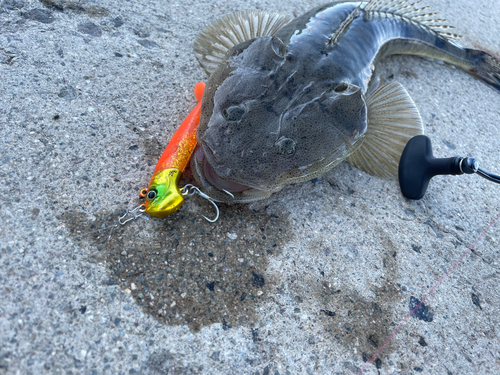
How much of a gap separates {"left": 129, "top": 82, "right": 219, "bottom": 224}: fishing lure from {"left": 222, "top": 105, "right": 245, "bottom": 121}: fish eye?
284mm

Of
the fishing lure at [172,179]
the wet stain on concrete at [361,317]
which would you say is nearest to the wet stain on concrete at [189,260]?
the fishing lure at [172,179]

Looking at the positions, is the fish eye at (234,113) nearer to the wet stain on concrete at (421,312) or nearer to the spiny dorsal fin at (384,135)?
the spiny dorsal fin at (384,135)

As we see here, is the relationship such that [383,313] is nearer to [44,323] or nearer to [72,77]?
[44,323]

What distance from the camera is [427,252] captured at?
2348 millimetres

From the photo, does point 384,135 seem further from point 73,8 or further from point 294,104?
point 73,8

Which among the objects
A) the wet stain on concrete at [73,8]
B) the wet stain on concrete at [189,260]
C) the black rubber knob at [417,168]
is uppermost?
the black rubber knob at [417,168]

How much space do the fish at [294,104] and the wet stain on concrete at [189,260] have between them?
214 millimetres

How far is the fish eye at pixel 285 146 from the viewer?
1899mm

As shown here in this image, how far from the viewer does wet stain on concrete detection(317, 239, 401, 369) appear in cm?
187

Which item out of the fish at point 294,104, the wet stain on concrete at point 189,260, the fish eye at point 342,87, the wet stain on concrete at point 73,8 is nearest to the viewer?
the wet stain on concrete at point 189,260

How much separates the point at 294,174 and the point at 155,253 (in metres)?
0.86

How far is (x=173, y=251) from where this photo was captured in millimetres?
1934

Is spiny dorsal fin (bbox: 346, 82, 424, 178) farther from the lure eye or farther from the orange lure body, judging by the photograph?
the lure eye

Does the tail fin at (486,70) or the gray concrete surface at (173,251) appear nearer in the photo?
the gray concrete surface at (173,251)
